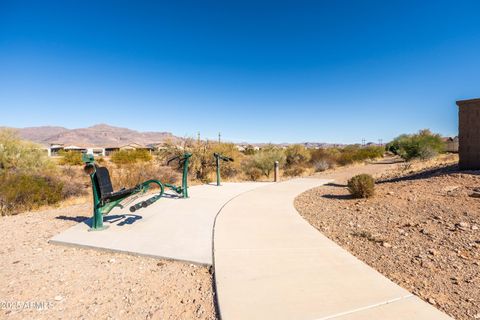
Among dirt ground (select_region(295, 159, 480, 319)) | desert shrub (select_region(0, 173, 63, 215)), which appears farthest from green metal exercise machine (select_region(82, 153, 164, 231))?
desert shrub (select_region(0, 173, 63, 215))

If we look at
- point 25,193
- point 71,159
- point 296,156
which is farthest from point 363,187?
point 71,159

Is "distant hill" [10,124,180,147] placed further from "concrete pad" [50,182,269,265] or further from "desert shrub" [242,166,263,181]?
"concrete pad" [50,182,269,265]

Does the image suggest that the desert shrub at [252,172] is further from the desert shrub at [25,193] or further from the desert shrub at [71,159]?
the desert shrub at [71,159]

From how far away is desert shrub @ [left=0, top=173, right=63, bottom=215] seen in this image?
25.1ft

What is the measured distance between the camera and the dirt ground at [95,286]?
2671 mm

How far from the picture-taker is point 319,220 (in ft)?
19.9

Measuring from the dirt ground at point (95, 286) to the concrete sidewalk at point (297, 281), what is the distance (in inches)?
13.3

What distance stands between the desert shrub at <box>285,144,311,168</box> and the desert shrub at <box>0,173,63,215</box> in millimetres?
20626

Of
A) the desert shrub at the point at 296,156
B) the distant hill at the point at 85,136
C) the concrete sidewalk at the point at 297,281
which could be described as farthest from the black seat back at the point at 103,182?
the distant hill at the point at 85,136

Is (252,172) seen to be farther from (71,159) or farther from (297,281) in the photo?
(71,159)

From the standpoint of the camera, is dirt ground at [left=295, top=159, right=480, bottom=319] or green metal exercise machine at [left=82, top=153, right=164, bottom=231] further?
green metal exercise machine at [left=82, top=153, right=164, bottom=231]

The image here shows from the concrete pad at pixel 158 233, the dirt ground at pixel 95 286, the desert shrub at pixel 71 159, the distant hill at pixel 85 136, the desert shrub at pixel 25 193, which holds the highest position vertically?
the distant hill at pixel 85 136

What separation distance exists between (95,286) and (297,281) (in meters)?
2.44

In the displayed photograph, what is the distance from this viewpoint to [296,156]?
2708cm
